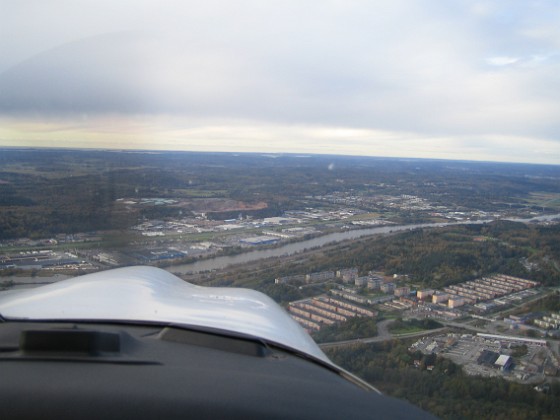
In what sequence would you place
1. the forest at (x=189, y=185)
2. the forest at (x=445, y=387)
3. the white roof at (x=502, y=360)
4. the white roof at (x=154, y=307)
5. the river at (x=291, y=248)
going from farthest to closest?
the river at (x=291, y=248), the forest at (x=189, y=185), the white roof at (x=502, y=360), the forest at (x=445, y=387), the white roof at (x=154, y=307)

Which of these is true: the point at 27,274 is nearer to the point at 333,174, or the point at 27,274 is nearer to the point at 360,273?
the point at 360,273

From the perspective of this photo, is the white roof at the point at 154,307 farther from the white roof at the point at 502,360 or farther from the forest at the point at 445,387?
the white roof at the point at 502,360

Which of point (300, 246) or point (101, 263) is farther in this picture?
point (300, 246)

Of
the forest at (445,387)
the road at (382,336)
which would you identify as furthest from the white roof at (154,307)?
the road at (382,336)

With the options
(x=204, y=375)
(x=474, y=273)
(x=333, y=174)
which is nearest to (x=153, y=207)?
(x=474, y=273)

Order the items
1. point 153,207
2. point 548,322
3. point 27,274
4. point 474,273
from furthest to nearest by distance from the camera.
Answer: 1. point 153,207
2. point 474,273
3. point 548,322
4. point 27,274
